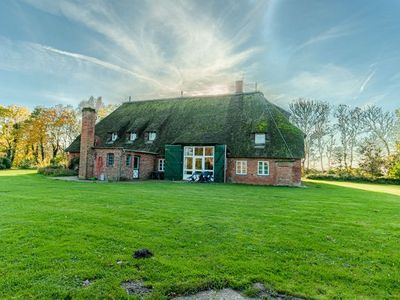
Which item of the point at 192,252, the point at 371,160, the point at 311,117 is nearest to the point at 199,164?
the point at 192,252

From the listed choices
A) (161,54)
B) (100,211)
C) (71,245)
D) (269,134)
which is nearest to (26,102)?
(161,54)

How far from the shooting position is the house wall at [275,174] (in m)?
21.3

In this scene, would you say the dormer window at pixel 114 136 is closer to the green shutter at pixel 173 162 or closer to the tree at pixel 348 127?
the green shutter at pixel 173 162

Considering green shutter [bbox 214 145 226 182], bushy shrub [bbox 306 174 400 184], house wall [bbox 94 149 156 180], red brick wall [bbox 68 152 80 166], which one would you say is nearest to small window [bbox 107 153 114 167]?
house wall [bbox 94 149 156 180]

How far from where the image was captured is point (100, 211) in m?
8.20

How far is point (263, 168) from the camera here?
22.0 meters

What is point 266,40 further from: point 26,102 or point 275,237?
point 26,102

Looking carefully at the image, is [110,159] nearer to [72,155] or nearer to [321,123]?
[72,155]

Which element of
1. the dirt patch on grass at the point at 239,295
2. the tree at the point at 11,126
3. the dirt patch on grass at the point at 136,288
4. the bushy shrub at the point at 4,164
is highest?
the tree at the point at 11,126

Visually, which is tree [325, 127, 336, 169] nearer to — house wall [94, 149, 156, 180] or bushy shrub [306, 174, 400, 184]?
bushy shrub [306, 174, 400, 184]

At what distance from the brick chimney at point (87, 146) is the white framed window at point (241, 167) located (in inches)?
475

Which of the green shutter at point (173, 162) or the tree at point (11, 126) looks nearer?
the green shutter at point (173, 162)

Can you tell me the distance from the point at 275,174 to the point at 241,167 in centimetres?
282

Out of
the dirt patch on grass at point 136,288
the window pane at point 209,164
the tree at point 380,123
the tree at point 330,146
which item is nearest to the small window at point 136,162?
the window pane at point 209,164
